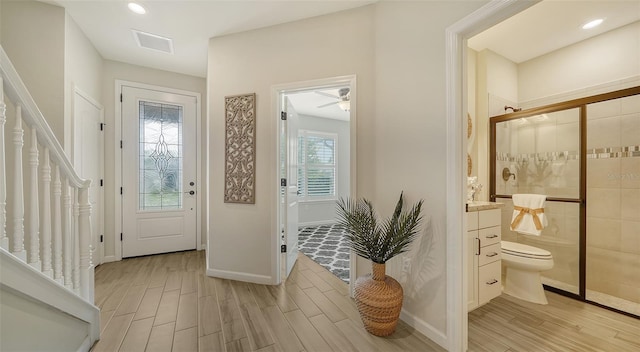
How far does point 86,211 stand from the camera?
1672mm

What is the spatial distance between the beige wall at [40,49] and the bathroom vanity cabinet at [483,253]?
148 inches

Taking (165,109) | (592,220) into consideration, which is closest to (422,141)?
(592,220)

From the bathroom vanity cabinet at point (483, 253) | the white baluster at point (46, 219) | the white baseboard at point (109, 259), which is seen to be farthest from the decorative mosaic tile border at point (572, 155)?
the white baseboard at point (109, 259)

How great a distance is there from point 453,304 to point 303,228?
3.80m

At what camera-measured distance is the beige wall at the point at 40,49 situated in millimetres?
2105

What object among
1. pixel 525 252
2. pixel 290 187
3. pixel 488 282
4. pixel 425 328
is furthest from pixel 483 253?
pixel 290 187

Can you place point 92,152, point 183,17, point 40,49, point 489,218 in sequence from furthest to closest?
point 92,152 → point 183,17 → point 40,49 → point 489,218

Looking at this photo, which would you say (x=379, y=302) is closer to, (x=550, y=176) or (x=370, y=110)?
(x=370, y=110)

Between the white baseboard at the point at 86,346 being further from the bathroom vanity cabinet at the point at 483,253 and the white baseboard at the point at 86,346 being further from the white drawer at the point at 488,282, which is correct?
the white drawer at the point at 488,282

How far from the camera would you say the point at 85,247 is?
1646 millimetres

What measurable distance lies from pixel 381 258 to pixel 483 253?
3.18 feet

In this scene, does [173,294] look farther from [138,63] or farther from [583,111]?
[583,111]

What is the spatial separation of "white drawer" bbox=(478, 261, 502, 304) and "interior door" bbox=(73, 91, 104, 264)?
157 inches

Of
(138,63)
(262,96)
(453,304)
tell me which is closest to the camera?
(453,304)
